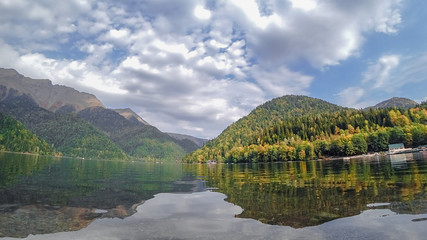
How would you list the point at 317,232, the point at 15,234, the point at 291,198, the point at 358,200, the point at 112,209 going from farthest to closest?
the point at 291,198 → the point at 112,209 → the point at 358,200 → the point at 15,234 → the point at 317,232

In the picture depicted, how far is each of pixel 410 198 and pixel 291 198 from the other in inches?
296

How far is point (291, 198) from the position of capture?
18531 mm

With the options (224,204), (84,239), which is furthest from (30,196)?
(224,204)

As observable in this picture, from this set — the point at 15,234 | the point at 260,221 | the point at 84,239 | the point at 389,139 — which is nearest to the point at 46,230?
the point at 15,234

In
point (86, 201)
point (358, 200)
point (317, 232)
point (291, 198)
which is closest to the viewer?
point (317, 232)

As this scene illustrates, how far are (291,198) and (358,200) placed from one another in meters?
4.55

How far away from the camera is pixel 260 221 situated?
42.1ft

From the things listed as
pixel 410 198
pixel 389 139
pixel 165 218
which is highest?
pixel 389 139

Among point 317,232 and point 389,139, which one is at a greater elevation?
point 389,139

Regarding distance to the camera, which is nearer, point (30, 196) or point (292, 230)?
point (292, 230)

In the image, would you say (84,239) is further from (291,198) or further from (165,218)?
(291,198)

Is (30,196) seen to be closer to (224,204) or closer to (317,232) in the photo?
(224,204)

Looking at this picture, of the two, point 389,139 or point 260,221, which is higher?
point 389,139

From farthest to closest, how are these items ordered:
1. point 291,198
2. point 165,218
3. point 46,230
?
point 291,198 < point 165,218 < point 46,230
